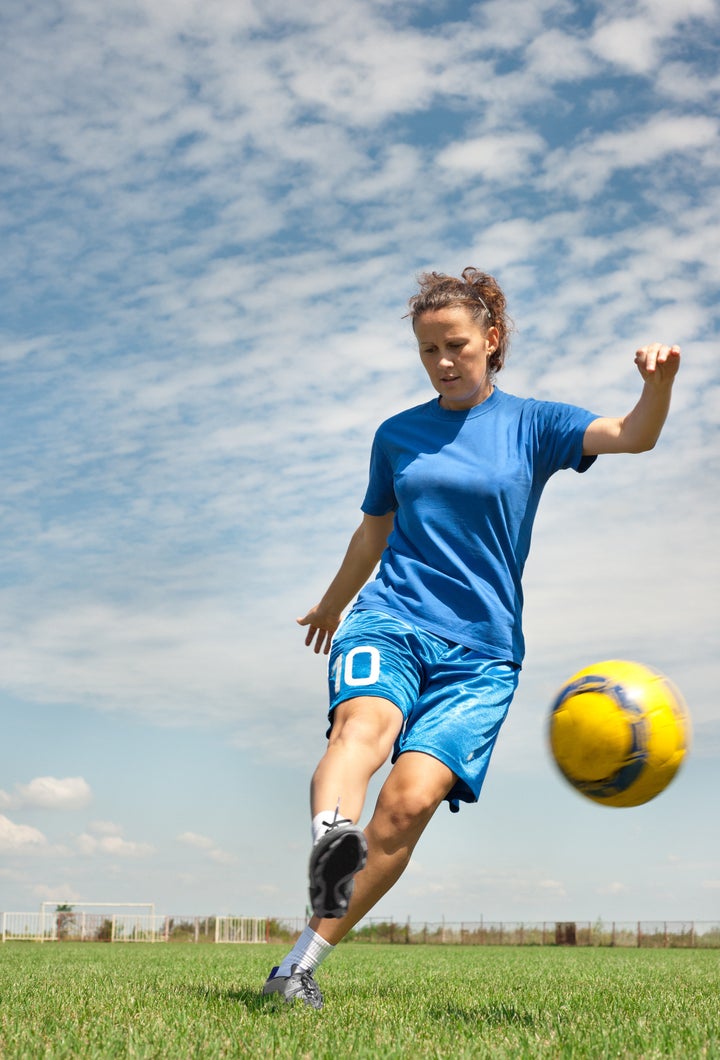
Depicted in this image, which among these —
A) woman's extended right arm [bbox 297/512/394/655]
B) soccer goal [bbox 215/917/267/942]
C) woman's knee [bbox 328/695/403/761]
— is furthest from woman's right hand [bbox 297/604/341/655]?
soccer goal [bbox 215/917/267/942]

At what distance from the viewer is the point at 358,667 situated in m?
4.35

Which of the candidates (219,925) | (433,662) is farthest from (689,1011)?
(219,925)

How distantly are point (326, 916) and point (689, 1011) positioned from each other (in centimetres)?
264

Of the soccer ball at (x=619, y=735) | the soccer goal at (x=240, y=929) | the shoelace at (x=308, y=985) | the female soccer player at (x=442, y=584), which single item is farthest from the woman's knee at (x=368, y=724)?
the soccer goal at (x=240, y=929)

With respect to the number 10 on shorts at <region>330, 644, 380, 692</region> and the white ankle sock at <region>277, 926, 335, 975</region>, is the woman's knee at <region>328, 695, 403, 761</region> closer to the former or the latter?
the number 10 on shorts at <region>330, 644, 380, 692</region>

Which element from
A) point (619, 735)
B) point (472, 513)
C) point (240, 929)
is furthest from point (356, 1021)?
point (240, 929)

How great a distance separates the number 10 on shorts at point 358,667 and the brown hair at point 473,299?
165 centimetres

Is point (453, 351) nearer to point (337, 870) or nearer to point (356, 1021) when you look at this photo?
point (337, 870)

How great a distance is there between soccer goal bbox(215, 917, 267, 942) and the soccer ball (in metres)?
36.7

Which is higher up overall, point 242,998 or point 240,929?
point 242,998

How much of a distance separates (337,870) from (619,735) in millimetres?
1486

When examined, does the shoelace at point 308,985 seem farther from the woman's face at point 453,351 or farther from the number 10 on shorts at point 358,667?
the woman's face at point 453,351

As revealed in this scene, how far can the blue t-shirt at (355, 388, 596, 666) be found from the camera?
15.4ft

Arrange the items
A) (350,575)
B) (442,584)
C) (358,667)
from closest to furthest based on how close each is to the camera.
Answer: (358,667) < (442,584) < (350,575)
